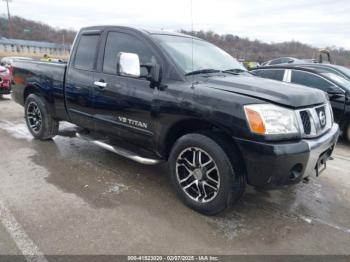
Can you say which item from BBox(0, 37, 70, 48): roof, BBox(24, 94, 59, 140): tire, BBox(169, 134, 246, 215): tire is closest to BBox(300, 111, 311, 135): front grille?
BBox(169, 134, 246, 215): tire

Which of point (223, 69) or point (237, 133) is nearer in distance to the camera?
point (237, 133)

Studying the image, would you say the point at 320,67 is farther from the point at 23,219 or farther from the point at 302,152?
the point at 23,219

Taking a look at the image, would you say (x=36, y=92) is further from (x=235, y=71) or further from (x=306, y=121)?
(x=306, y=121)

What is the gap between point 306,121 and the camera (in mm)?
3088

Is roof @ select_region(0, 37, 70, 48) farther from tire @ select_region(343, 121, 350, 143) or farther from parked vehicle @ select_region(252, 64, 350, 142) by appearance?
tire @ select_region(343, 121, 350, 143)

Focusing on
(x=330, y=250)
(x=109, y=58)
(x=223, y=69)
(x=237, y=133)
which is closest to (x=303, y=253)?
(x=330, y=250)

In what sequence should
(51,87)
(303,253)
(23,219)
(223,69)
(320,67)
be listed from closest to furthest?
(303,253) → (23,219) → (223,69) → (51,87) → (320,67)

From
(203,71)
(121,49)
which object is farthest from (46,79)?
(203,71)

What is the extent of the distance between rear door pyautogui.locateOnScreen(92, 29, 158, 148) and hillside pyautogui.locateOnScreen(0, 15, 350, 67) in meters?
1.04

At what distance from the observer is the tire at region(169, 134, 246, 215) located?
10.0 feet

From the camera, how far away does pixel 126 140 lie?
13.3ft

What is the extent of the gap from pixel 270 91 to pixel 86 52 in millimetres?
2738

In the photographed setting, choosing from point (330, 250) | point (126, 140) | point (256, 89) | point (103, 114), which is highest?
point (256, 89)

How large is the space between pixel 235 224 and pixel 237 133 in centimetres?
95
